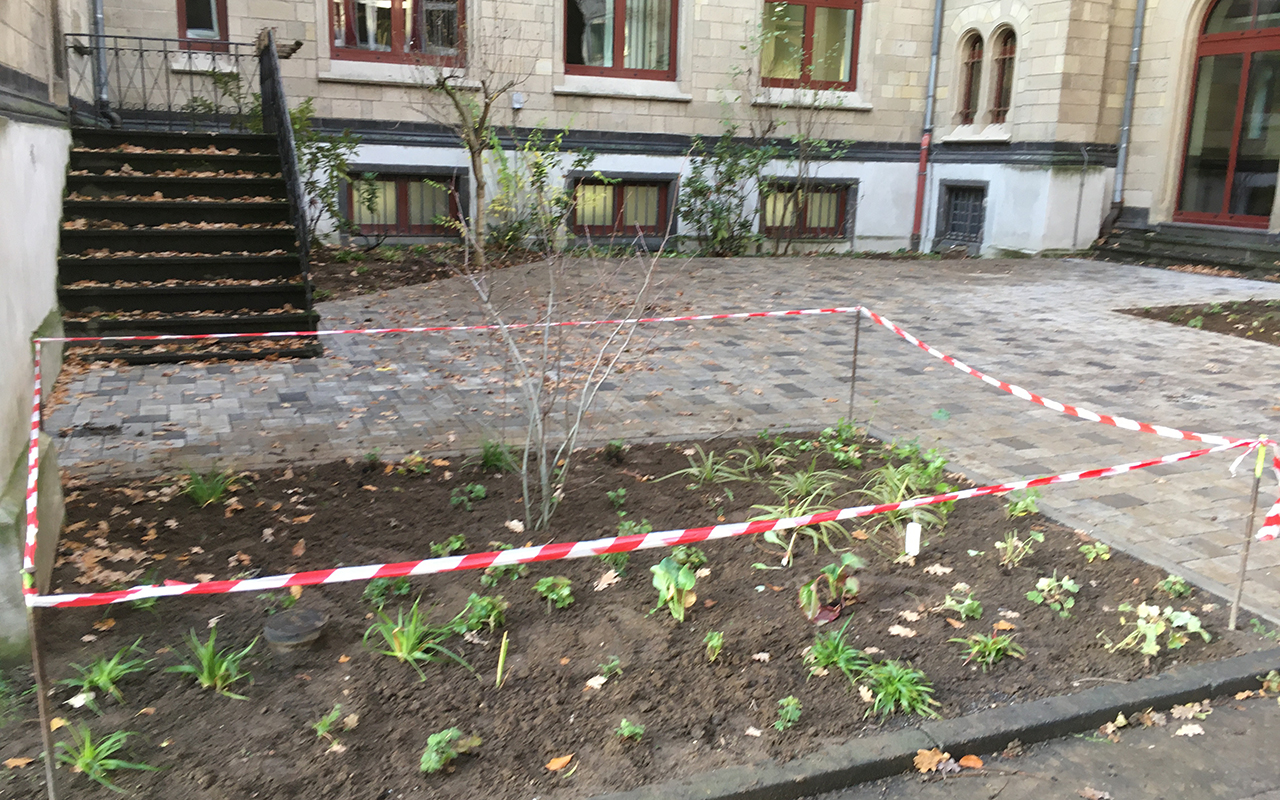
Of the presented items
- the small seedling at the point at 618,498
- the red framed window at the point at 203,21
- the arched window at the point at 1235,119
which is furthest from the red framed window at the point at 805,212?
the small seedling at the point at 618,498

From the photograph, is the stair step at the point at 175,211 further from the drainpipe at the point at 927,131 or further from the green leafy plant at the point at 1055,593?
the drainpipe at the point at 927,131

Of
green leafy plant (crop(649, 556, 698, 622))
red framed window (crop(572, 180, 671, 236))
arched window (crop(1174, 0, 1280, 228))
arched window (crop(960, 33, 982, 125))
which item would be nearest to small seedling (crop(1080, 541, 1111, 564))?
green leafy plant (crop(649, 556, 698, 622))

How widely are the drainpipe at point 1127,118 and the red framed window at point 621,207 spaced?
7347mm

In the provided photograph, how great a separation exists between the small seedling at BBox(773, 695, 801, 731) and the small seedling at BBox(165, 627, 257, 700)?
5.96ft

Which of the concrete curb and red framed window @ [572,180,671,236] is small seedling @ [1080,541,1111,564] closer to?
the concrete curb

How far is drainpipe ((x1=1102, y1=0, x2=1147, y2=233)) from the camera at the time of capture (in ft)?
51.9

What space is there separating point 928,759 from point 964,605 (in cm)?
102

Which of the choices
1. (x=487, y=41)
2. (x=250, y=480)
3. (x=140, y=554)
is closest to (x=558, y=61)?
(x=487, y=41)

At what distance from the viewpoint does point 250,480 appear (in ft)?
17.5

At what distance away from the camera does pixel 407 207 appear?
1516 centimetres

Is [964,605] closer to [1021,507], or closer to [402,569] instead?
[1021,507]

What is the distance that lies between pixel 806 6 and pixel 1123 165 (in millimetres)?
5859

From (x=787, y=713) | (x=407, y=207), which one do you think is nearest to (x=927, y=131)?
(x=407, y=207)

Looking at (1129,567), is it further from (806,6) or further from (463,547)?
(806,6)
